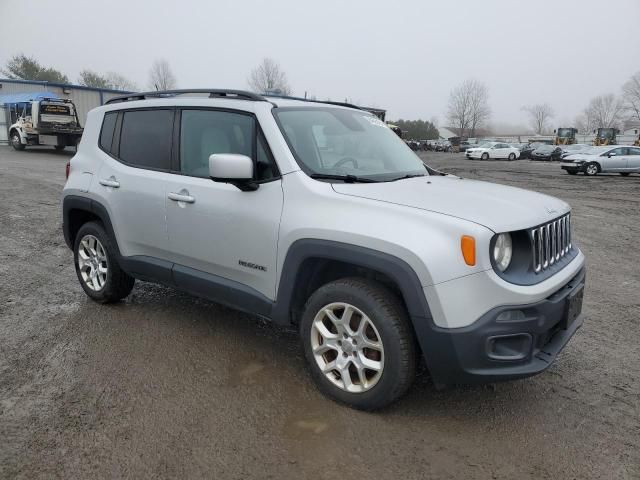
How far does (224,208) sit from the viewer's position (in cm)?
345

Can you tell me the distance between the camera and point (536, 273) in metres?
2.82

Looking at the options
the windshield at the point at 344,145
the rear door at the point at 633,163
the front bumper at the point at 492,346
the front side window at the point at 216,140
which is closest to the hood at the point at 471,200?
the windshield at the point at 344,145

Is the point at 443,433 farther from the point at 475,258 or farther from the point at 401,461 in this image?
the point at 475,258

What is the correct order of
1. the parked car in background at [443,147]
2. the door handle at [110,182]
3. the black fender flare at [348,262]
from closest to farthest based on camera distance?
the black fender flare at [348,262], the door handle at [110,182], the parked car in background at [443,147]

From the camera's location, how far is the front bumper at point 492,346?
2582 millimetres

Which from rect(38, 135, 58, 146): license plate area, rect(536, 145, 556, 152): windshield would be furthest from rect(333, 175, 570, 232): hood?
rect(536, 145, 556, 152): windshield

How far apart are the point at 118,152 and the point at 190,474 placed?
9.66ft

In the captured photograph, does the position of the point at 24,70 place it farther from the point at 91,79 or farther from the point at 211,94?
the point at 211,94

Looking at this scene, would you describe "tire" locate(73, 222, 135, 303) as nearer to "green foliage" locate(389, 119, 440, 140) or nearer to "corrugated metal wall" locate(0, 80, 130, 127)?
"corrugated metal wall" locate(0, 80, 130, 127)

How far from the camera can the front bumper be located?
2.58 m

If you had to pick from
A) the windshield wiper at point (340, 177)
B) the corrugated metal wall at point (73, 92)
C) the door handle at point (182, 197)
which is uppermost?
the corrugated metal wall at point (73, 92)

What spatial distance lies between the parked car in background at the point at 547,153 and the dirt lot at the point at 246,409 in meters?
42.7

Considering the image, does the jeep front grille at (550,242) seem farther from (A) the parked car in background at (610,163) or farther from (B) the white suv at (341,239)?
(A) the parked car in background at (610,163)

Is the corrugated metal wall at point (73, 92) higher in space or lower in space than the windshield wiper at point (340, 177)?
higher
